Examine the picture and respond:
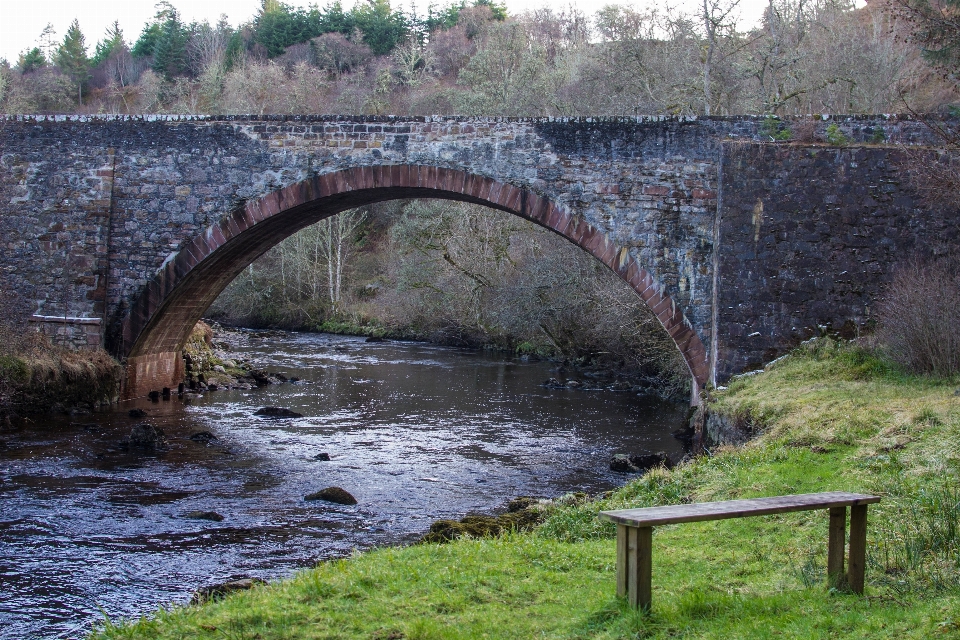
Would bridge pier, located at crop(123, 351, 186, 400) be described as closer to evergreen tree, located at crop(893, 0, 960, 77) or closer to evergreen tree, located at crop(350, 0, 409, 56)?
evergreen tree, located at crop(893, 0, 960, 77)

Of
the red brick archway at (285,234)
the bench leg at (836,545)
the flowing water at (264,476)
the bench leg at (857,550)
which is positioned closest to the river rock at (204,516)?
the flowing water at (264,476)

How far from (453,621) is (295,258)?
32677mm

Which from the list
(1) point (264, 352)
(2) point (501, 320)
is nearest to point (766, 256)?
(2) point (501, 320)

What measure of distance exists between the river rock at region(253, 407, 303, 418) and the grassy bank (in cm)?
897

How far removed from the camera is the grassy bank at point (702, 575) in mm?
4117

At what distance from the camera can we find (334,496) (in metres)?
10.1

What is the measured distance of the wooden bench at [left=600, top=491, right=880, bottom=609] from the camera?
13.5 ft

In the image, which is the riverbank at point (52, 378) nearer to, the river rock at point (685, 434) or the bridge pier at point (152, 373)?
the bridge pier at point (152, 373)

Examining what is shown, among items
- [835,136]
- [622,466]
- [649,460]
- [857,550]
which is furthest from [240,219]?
[857,550]

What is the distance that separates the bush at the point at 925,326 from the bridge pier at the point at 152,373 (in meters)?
12.6

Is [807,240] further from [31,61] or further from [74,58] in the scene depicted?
[31,61]

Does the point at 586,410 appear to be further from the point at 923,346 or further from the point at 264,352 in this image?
the point at 264,352

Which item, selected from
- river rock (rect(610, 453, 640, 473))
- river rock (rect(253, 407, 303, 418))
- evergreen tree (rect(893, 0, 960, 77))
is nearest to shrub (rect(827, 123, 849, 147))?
evergreen tree (rect(893, 0, 960, 77))

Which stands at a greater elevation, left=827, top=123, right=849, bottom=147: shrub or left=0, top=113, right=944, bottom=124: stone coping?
left=0, top=113, right=944, bottom=124: stone coping
